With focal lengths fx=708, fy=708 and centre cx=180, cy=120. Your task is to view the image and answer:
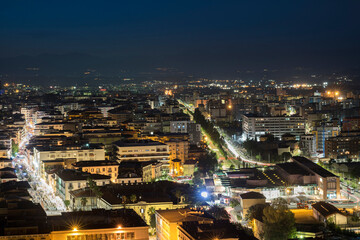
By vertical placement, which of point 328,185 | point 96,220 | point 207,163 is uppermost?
point 207,163

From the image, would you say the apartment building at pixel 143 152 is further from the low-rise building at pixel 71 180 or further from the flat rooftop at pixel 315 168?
the flat rooftop at pixel 315 168

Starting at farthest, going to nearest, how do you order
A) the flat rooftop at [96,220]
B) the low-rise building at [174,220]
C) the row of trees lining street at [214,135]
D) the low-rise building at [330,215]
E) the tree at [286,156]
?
the row of trees lining street at [214,135] → the tree at [286,156] → the low-rise building at [330,215] → the low-rise building at [174,220] → the flat rooftop at [96,220]

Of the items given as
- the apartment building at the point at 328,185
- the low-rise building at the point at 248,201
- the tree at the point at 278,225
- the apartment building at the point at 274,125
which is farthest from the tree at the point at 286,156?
the tree at the point at 278,225

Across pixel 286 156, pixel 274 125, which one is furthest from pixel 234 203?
pixel 274 125

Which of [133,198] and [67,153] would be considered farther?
[67,153]

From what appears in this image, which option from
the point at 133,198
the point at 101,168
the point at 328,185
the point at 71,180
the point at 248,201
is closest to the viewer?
the point at 133,198

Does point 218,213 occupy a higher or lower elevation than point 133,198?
lower

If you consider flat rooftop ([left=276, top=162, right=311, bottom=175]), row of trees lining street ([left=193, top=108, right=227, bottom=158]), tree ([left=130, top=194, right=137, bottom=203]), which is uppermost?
row of trees lining street ([left=193, top=108, right=227, bottom=158])

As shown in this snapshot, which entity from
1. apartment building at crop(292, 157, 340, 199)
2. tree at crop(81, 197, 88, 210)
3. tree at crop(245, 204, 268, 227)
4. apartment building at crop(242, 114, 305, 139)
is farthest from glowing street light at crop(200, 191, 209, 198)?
apartment building at crop(242, 114, 305, 139)

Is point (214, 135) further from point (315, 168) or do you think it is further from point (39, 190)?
point (39, 190)

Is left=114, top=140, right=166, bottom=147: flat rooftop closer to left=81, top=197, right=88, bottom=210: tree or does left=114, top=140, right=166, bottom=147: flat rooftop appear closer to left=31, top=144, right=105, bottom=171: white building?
left=31, top=144, right=105, bottom=171: white building
